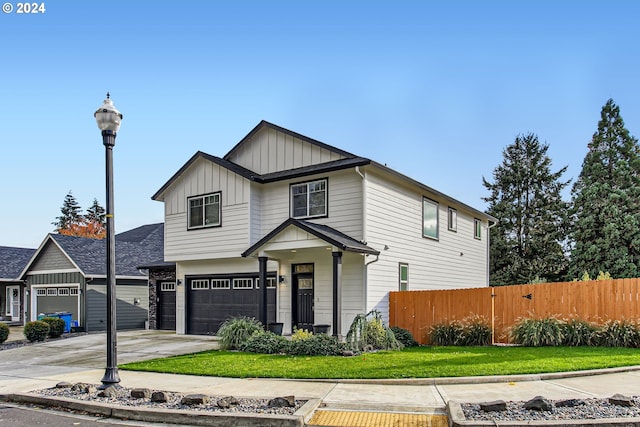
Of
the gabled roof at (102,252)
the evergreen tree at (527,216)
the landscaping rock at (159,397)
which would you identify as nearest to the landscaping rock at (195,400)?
the landscaping rock at (159,397)

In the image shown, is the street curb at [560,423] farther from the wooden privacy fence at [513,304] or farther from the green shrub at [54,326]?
the green shrub at [54,326]

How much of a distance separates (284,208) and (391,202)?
11.8 ft

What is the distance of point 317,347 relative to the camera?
42.6ft

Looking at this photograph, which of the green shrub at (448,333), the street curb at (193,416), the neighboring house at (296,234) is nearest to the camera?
the street curb at (193,416)

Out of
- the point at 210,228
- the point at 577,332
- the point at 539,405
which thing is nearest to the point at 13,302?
the point at 210,228

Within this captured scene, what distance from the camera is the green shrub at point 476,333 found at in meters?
14.9

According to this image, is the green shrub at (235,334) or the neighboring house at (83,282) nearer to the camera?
the green shrub at (235,334)

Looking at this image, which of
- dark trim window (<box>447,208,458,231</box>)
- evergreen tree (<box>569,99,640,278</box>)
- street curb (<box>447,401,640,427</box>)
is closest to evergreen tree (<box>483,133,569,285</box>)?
evergreen tree (<box>569,99,640,278</box>)

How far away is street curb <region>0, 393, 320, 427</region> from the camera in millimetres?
6605

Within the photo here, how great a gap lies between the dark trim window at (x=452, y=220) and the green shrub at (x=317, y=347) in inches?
380

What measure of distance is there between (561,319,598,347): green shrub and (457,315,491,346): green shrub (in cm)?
203

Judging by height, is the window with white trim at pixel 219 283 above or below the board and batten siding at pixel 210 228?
below

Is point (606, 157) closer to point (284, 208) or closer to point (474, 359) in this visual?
point (284, 208)

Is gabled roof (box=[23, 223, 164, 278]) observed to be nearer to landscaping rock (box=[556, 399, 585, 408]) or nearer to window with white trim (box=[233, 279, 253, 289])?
window with white trim (box=[233, 279, 253, 289])
